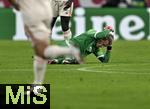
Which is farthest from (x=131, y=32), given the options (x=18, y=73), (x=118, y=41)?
(x=18, y=73)

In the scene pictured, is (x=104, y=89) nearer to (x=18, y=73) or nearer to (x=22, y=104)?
(x=22, y=104)

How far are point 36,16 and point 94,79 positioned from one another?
2993 mm

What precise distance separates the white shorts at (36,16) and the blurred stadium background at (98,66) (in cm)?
108

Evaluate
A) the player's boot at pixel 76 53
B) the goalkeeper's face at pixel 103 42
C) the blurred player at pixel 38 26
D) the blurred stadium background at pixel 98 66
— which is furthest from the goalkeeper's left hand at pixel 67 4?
the player's boot at pixel 76 53

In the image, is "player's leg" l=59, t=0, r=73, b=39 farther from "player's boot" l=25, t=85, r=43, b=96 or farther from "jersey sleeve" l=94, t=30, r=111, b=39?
"player's boot" l=25, t=85, r=43, b=96

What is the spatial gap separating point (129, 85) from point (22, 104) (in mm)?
2951

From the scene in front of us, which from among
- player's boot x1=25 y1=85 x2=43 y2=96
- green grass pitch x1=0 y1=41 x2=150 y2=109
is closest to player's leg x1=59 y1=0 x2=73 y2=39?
green grass pitch x1=0 y1=41 x2=150 y2=109

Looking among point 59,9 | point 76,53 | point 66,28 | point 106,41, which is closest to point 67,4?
point 59,9

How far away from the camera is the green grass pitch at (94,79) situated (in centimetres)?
1255

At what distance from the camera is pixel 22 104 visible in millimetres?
12328

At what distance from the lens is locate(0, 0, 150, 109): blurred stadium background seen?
12953mm

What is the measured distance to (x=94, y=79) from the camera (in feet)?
51.5

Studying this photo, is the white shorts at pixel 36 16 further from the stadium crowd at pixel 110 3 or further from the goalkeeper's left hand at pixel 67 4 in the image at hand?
the stadium crowd at pixel 110 3

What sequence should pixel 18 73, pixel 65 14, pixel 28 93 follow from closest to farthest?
pixel 28 93
pixel 18 73
pixel 65 14
